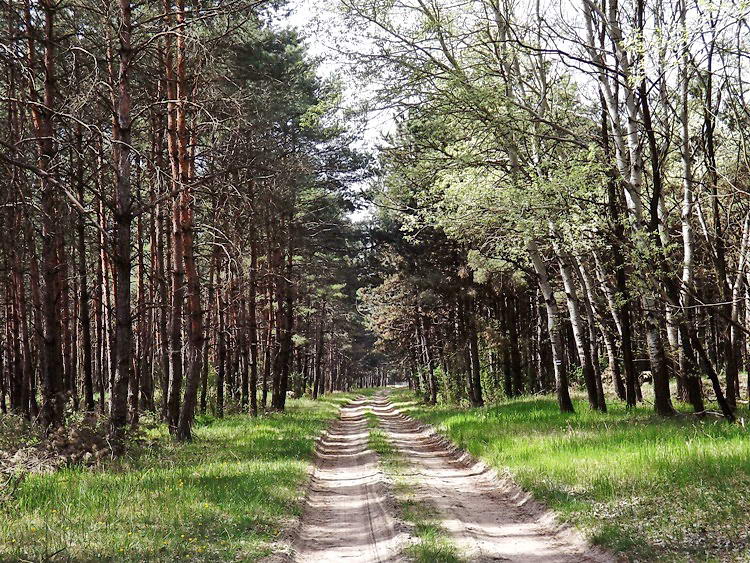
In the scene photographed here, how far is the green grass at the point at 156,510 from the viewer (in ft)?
19.4

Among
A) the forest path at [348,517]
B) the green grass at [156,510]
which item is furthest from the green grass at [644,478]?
the green grass at [156,510]

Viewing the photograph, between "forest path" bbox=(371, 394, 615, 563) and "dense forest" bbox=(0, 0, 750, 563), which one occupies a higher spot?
"dense forest" bbox=(0, 0, 750, 563)

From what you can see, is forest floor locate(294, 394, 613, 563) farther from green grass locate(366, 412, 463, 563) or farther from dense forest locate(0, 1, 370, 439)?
dense forest locate(0, 1, 370, 439)

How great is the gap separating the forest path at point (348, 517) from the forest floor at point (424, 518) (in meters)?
0.01

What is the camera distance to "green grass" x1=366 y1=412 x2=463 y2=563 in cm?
617

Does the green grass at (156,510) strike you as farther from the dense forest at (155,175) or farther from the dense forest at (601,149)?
the dense forest at (601,149)

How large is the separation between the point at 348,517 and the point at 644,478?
3958 millimetres

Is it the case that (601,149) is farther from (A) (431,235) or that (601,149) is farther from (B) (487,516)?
(A) (431,235)

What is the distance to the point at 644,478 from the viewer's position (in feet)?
26.1

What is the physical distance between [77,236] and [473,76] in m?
12.5

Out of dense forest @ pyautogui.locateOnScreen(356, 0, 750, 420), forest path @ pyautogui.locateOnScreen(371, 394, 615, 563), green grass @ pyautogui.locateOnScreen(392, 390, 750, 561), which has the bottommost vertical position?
forest path @ pyautogui.locateOnScreen(371, 394, 615, 563)

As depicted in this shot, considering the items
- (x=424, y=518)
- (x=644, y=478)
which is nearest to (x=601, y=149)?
(x=644, y=478)

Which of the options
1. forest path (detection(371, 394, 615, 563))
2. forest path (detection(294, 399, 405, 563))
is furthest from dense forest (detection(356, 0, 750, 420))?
forest path (detection(294, 399, 405, 563))

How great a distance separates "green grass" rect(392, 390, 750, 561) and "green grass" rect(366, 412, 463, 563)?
1572 mm
